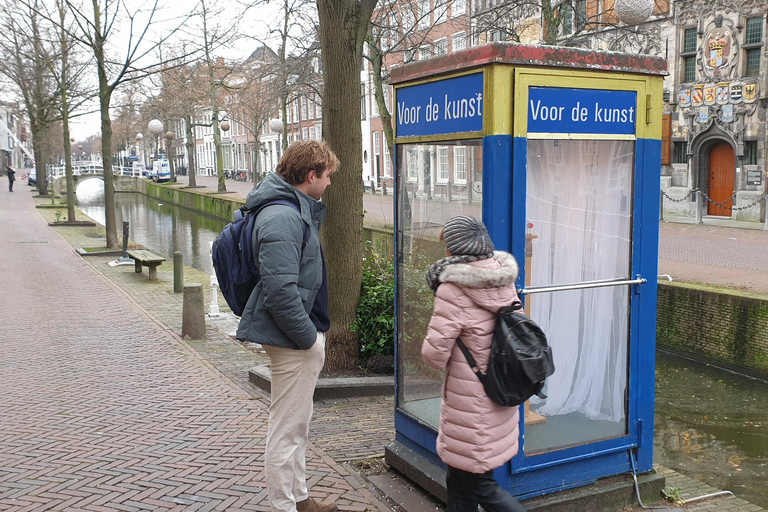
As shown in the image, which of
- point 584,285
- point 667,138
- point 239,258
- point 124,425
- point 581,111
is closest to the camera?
point 239,258

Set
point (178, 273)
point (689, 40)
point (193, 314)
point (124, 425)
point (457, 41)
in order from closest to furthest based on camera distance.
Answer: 1. point (124, 425)
2. point (193, 314)
3. point (178, 273)
4. point (689, 40)
5. point (457, 41)

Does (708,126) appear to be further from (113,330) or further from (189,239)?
(113,330)

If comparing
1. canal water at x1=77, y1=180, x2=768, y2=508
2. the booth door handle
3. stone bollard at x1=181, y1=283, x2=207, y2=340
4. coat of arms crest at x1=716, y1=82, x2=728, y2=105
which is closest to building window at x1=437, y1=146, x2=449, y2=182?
the booth door handle

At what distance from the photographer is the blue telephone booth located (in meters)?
3.53

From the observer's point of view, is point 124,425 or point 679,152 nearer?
point 124,425

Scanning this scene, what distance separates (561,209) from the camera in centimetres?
398

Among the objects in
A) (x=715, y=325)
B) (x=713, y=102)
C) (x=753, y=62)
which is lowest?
(x=715, y=325)

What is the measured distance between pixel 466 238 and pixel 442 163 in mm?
1219

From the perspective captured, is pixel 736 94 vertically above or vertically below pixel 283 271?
above

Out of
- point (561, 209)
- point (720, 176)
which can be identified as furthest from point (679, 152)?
point (561, 209)

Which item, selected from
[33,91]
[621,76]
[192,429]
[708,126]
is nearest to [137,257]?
[192,429]

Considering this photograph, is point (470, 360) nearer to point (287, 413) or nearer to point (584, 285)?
point (287, 413)

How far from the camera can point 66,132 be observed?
22531mm

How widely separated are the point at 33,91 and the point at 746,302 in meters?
29.8
